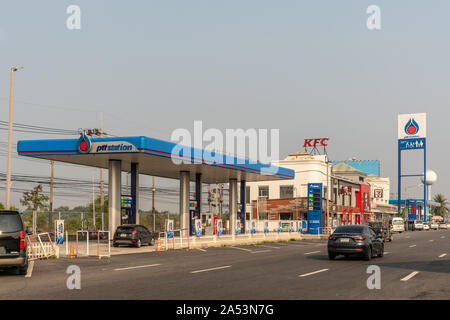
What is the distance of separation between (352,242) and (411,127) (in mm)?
98948

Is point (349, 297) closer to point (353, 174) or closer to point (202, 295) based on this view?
point (202, 295)

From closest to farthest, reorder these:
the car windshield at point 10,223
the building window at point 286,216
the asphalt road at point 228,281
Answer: the asphalt road at point 228,281
the car windshield at point 10,223
the building window at point 286,216

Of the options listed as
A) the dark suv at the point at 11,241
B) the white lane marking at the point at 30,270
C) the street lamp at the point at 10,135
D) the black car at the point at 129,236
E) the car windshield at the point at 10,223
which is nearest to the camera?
the dark suv at the point at 11,241

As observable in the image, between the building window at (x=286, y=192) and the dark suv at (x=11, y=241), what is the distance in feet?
224

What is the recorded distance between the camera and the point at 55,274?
16.8m

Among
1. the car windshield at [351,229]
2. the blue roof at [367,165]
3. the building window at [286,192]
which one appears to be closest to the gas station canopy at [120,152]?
the car windshield at [351,229]

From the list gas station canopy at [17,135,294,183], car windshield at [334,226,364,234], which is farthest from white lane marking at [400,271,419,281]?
gas station canopy at [17,135,294,183]

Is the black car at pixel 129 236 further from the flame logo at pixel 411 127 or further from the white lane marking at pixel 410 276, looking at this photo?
the flame logo at pixel 411 127

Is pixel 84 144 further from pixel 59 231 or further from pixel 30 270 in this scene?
pixel 30 270

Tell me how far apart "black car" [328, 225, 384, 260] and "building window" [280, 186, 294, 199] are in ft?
192

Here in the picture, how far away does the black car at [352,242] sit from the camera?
22797 millimetres
